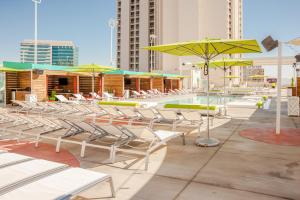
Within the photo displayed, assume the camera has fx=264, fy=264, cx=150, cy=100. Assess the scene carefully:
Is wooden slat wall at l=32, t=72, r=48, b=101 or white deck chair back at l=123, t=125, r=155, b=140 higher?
wooden slat wall at l=32, t=72, r=48, b=101

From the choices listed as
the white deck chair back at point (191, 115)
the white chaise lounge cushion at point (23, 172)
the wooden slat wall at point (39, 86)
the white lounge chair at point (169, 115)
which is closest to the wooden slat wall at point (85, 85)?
the wooden slat wall at point (39, 86)

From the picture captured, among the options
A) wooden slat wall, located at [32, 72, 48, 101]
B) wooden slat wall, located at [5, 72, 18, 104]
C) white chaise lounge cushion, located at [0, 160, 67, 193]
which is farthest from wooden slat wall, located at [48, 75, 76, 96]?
white chaise lounge cushion, located at [0, 160, 67, 193]

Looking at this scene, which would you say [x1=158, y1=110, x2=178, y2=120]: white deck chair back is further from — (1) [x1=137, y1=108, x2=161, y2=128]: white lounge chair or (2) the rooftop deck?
(2) the rooftop deck

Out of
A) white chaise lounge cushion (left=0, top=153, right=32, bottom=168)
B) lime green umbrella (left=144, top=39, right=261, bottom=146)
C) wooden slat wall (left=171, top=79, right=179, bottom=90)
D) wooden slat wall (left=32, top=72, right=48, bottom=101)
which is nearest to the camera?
white chaise lounge cushion (left=0, top=153, right=32, bottom=168)

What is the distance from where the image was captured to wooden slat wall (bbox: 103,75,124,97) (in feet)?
86.5

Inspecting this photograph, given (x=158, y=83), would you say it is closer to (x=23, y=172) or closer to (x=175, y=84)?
(x=175, y=84)

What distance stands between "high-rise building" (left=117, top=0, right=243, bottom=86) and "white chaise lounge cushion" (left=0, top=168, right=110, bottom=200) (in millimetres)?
50700

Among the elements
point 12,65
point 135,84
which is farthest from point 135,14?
point 12,65

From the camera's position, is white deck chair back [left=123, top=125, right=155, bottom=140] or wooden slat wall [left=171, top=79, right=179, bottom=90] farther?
wooden slat wall [left=171, top=79, right=179, bottom=90]

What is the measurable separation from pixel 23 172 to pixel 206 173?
3.00 m

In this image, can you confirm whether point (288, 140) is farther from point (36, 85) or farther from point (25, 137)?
point (36, 85)

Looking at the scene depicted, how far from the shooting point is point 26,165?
363cm

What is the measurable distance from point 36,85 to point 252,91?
2745 centimetres

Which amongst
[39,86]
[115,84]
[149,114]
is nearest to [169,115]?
[149,114]
